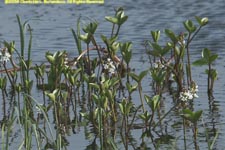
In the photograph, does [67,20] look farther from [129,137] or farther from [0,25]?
[129,137]

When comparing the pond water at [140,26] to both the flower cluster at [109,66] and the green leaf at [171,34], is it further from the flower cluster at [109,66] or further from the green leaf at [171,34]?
the green leaf at [171,34]

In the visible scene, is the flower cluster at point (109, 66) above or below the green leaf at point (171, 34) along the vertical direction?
below

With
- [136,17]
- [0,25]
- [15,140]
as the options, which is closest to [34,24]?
[0,25]

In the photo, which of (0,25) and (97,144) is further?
(0,25)

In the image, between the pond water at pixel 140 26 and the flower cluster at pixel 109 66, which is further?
the pond water at pixel 140 26

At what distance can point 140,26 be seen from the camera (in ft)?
37.5

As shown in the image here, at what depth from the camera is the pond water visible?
8234mm

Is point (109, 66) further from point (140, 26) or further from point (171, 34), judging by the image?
point (140, 26)

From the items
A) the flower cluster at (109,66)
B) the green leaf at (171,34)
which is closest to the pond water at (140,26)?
the flower cluster at (109,66)

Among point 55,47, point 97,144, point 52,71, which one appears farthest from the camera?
point 55,47

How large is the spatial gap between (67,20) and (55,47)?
2.00 m

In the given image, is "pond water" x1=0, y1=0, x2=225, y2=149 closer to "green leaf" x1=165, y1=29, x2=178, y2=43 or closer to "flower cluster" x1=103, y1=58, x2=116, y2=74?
"flower cluster" x1=103, y1=58, x2=116, y2=74

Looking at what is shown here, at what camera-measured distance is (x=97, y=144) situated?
21.2ft

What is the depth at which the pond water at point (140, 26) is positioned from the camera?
823 cm
